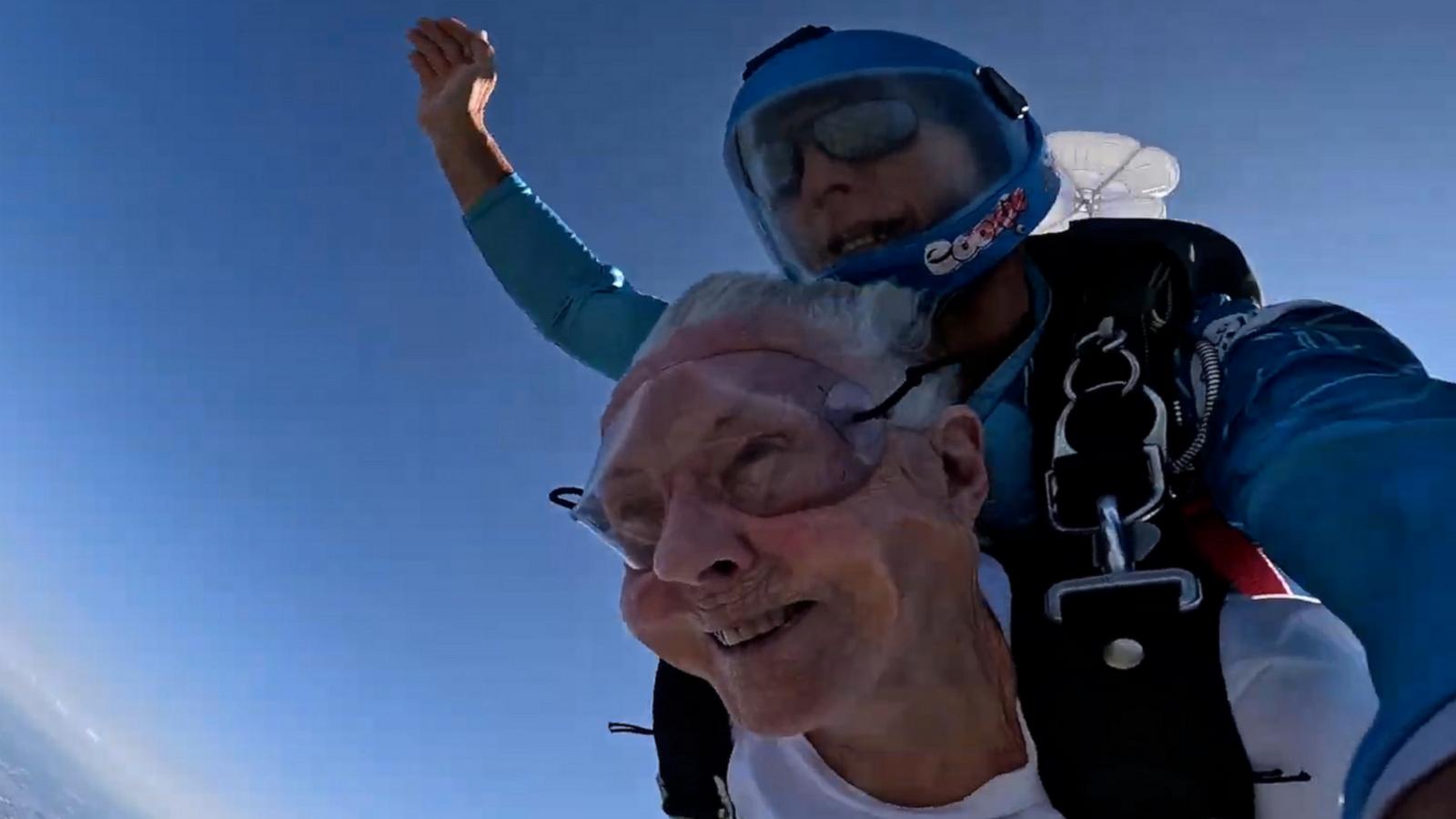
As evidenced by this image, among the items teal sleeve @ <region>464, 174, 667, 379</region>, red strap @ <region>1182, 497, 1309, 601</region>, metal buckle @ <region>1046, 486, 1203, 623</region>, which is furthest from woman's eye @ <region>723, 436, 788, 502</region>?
teal sleeve @ <region>464, 174, 667, 379</region>

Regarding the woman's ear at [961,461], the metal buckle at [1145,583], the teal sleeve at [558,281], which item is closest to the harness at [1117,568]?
the metal buckle at [1145,583]

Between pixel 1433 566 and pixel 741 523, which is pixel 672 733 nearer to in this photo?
pixel 741 523

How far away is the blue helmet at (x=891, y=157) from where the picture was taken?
175 cm

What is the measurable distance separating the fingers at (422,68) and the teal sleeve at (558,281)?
0.45m

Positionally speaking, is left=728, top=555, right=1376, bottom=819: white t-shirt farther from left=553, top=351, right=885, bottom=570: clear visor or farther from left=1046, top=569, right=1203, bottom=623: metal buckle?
left=553, top=351, right=885, bottom=570: clear visor

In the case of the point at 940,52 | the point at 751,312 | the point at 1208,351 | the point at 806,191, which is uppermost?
the point at 940,52

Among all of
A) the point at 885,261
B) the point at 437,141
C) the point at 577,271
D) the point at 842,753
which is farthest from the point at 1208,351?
the point at 437,141

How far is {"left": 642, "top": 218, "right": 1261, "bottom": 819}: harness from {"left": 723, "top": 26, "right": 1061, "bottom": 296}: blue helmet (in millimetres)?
175

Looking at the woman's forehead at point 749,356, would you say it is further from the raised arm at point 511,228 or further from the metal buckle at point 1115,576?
the raised arm at point 511,228

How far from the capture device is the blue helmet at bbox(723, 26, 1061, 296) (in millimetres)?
1749

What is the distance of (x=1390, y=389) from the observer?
0.98 m

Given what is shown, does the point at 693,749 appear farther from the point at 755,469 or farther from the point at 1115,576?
the point at 1115,576

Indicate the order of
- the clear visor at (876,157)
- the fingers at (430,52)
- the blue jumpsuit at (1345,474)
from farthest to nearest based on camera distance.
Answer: the fingers at (430,52) < the clear visor at (876,157) < the blue jumpsuit at (1345,474)

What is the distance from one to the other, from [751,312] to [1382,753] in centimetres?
98
